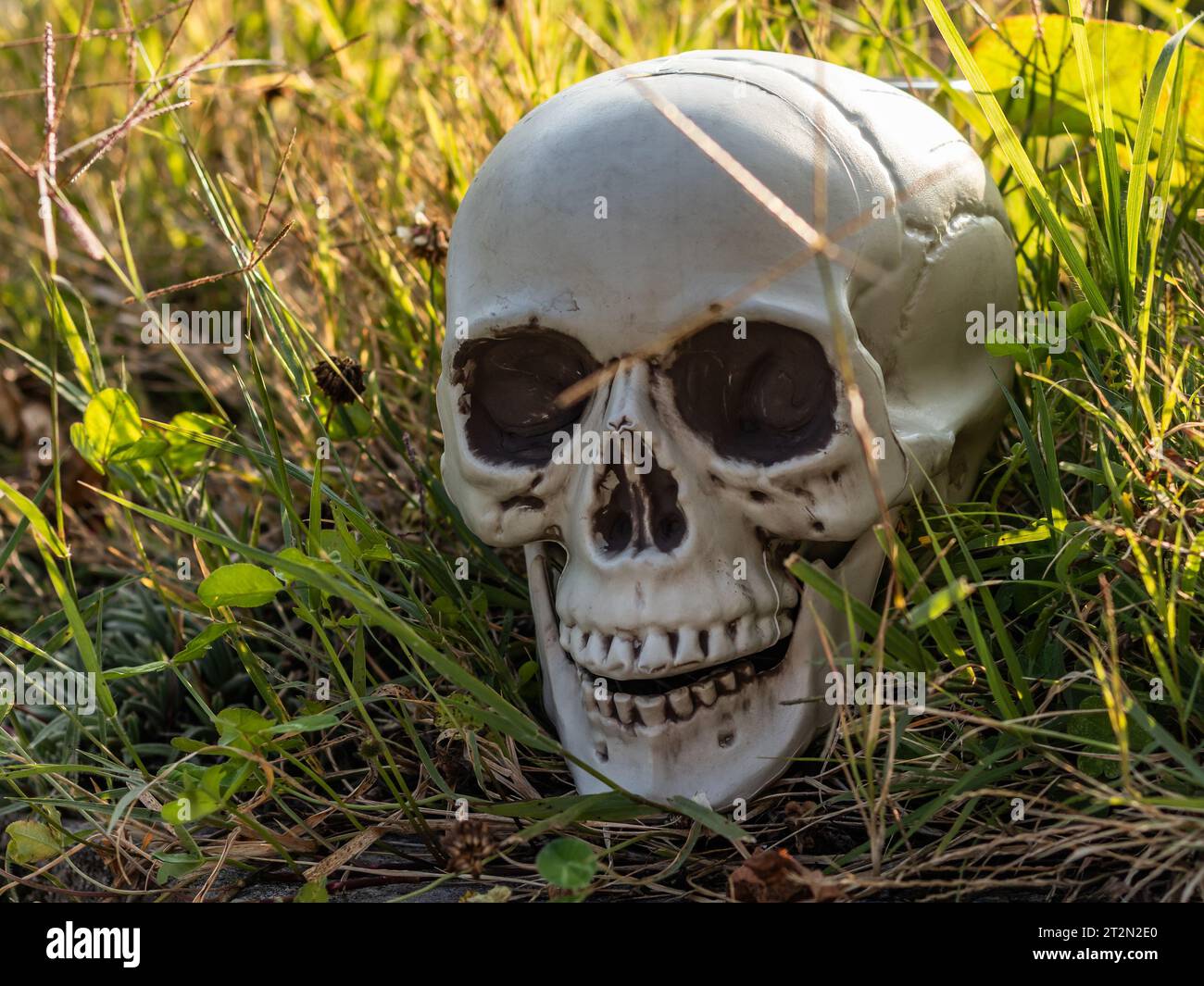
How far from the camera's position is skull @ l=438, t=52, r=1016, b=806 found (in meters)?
1.67

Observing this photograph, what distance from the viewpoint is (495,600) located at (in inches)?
81.7

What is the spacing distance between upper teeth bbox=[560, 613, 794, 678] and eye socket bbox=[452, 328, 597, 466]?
0.95 ft

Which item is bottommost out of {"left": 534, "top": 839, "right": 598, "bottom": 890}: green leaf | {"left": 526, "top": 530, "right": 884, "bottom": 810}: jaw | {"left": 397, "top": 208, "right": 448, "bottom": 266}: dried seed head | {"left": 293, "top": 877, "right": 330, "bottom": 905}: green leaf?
{"left": 293, "top": 877, "right": 330, "bottom": 905}: green leaf

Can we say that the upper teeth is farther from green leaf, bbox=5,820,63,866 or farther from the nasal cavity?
green leaf, bbox=5,820,63,866

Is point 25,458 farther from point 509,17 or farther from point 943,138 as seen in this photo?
point 943,138

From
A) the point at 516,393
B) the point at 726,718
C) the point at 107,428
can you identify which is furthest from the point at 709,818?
the point at 107,428

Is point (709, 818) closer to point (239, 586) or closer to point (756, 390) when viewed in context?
point (756, 390)

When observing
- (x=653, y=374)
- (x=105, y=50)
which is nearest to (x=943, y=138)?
(x=653, y=374)

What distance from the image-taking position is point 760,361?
69.1 inches

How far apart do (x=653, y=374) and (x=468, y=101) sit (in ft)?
4.73

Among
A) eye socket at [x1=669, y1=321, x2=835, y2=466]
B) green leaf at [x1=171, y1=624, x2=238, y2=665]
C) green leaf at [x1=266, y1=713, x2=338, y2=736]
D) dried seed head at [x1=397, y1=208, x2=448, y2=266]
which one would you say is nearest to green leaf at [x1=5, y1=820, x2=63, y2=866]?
green leaf at [x1=171, y1=624, x2=238, y2=665]

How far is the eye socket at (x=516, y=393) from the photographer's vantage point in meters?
1.81

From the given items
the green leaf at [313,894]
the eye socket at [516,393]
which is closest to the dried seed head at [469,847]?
the green leaf at [313,894]

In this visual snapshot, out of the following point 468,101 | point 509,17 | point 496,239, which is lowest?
point 496,239
